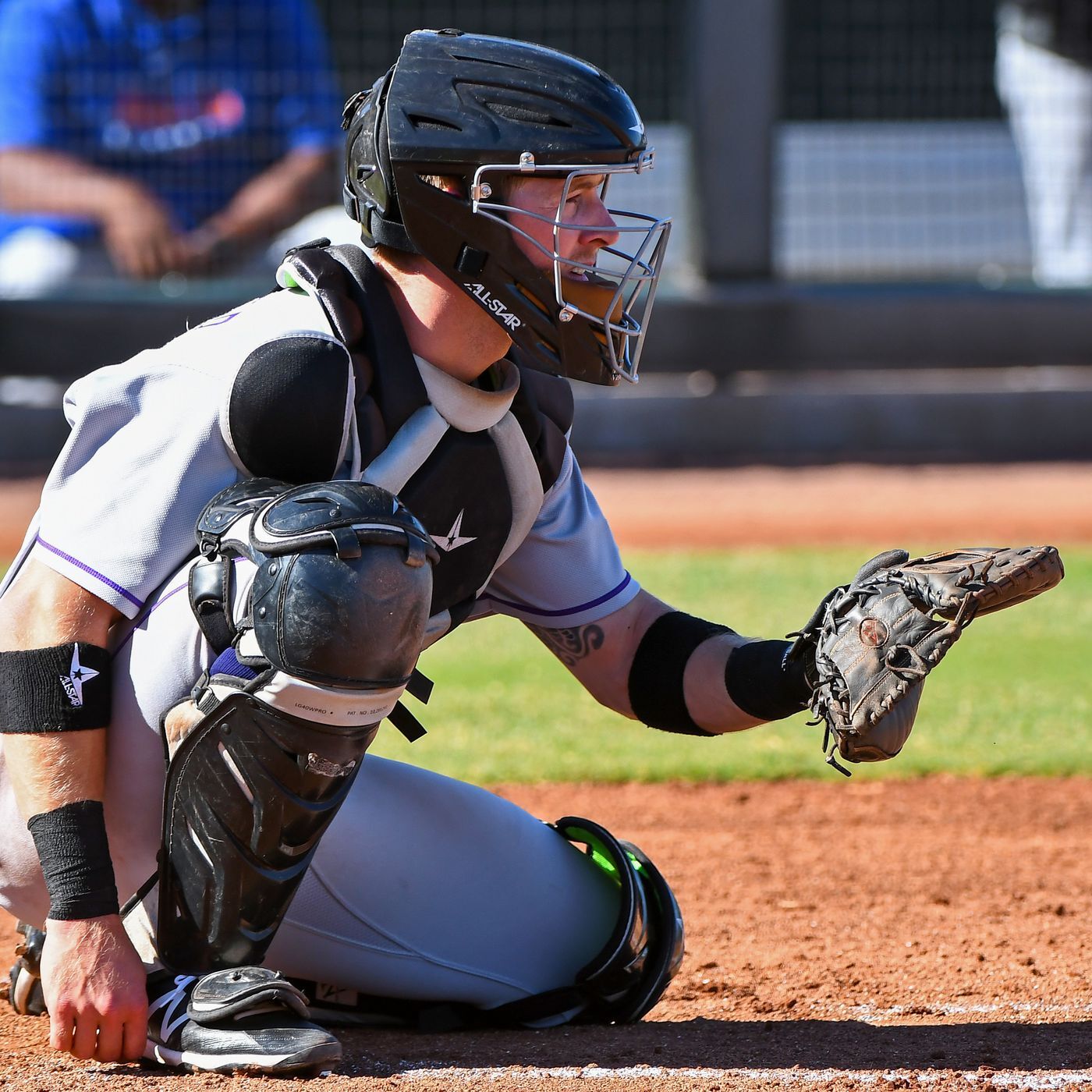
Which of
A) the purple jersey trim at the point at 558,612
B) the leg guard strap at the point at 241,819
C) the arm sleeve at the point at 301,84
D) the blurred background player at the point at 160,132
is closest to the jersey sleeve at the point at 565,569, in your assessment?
the purple jersey trim at the point at 558,612

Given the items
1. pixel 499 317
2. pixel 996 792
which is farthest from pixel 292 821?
pixel 996 792

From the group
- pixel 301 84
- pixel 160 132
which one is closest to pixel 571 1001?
pixel 301 84

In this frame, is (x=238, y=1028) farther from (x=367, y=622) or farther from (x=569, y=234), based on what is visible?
(x=569, y=234)

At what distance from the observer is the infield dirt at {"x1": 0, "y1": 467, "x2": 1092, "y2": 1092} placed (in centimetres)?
220

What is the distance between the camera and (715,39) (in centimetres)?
933

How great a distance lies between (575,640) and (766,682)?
1.16ft

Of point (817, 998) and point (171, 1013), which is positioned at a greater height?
point (171, 1013)

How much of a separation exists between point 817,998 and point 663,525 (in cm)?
528

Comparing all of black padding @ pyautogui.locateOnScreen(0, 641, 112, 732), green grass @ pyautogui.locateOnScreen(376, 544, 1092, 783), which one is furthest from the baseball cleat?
green grass @ pyautogui.locateOnScreen(376, 544, 1092, 783)

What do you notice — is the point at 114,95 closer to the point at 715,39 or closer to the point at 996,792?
the point at 715,39

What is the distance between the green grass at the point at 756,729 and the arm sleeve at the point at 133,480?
2195mm

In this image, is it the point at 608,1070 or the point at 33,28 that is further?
the point at 33,28

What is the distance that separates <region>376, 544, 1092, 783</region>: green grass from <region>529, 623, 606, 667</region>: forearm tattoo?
1.54 metres

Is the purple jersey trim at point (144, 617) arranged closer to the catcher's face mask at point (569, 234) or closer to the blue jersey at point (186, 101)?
the catcher's face mask at point (569, 234)
